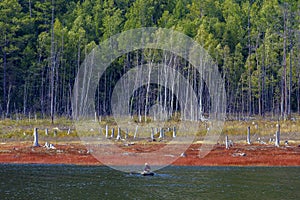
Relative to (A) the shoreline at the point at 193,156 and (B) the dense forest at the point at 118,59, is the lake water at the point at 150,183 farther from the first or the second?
(B) the dense forest at the point at 118,59

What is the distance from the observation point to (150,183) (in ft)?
131

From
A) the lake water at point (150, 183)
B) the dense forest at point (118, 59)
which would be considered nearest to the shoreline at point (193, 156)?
the lake water at point (150, 183)

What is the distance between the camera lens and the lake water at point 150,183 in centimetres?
3516

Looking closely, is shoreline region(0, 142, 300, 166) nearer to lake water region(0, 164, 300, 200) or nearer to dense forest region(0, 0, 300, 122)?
lake water region(0, 164, 300, 200)

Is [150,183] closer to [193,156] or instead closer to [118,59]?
[193,156]

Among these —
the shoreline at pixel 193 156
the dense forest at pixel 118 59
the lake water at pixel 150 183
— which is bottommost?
the lake water at pixel 150 183

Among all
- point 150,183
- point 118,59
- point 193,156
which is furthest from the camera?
point 118,59

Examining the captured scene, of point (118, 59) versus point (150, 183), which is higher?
point (118, 59)

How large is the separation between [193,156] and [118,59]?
5969cm

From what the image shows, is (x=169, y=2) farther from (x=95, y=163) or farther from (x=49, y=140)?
(x=95, y=163)

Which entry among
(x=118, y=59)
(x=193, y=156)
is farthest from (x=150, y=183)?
(x=118, y=59)

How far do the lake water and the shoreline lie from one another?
2.14m

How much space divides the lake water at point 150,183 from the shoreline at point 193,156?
2139mm

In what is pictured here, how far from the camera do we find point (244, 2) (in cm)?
15612
